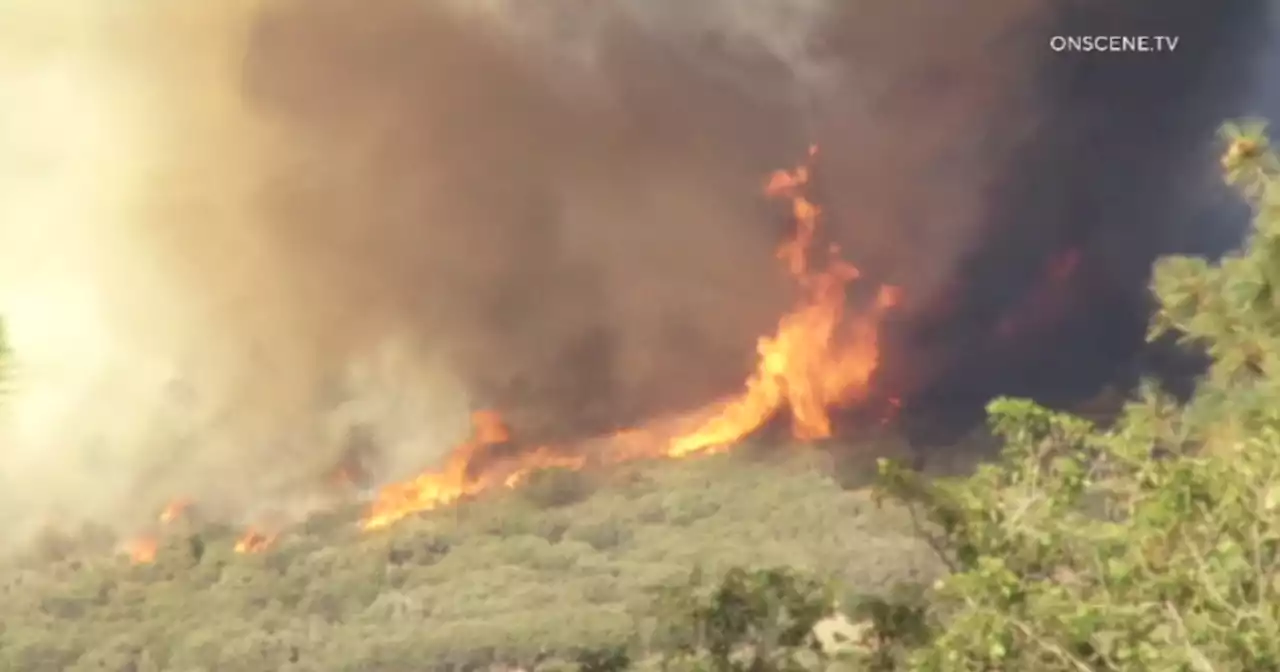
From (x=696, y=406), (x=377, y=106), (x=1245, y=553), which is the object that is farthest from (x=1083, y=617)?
(x=377, y=106)

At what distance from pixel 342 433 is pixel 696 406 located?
2.83 feet

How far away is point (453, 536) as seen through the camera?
2746 millimetres

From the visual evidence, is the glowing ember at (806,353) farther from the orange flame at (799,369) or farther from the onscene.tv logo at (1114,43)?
the onscene.tv logo at (1114,43)

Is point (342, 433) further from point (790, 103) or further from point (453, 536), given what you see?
point (790, 103)

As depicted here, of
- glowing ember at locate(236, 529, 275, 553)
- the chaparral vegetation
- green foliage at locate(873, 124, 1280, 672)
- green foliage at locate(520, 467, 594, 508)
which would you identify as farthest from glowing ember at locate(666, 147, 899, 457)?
glowing ember at locate(236, 529, 275, 553)

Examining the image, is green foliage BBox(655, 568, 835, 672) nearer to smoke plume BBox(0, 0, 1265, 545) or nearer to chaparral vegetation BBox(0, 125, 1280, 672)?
chaparral vegetation BBox(0, 125, 1280, 672)

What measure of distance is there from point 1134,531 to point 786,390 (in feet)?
4.62

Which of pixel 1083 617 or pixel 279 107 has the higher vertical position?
pixel 279 107

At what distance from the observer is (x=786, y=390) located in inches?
116

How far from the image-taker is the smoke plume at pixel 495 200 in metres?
2.67

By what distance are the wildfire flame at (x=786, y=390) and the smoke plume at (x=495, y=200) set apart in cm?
5

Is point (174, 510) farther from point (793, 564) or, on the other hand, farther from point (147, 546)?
point (793, 564)

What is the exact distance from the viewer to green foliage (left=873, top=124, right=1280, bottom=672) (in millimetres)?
1484

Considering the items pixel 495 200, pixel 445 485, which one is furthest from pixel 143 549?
pixel 495 200
